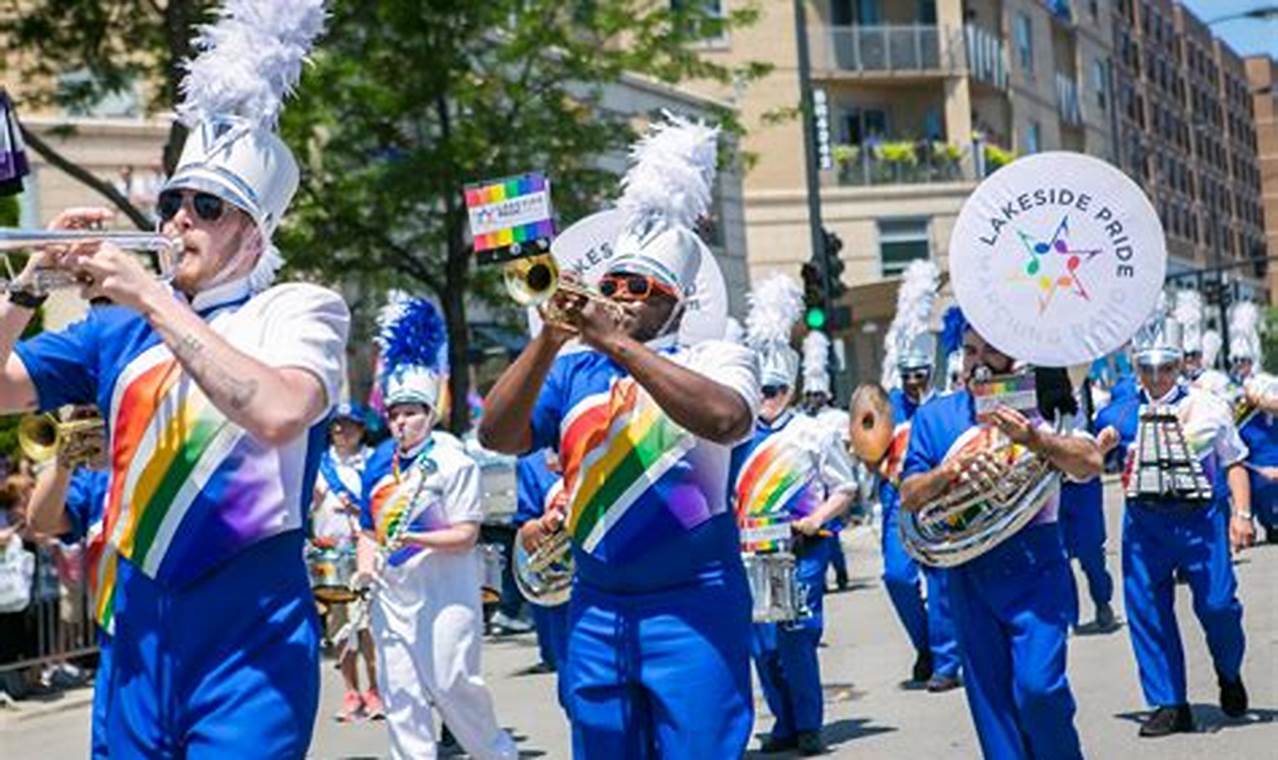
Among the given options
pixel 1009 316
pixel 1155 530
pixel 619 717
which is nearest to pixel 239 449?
pixel 619 717

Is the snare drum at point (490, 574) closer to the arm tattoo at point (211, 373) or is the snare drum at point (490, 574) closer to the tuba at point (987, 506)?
the tuba at point (987, 506)

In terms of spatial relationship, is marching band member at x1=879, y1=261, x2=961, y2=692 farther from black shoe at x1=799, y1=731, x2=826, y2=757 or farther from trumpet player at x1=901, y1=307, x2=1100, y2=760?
trumpet player at x1=901, y1=307, x2=1100, y2=760

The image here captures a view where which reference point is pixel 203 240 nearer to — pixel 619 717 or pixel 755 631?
pixel 619 717

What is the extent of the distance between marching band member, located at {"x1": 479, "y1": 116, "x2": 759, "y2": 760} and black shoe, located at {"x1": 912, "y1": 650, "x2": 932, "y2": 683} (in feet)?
23.5

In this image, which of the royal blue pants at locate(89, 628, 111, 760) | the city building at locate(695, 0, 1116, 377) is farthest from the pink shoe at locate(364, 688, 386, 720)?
the city building at locate(695, 0, 1116, 377)

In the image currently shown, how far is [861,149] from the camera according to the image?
49.3 metres

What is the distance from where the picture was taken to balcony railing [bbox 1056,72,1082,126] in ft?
198

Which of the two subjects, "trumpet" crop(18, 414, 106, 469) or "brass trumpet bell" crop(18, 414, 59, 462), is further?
"brass trumpet bell" crop(18, 414, 59, 462)

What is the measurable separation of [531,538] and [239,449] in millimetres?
5743

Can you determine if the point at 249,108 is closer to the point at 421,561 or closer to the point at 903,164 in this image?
the point at 421,561

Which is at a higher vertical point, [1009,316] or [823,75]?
[823,75]

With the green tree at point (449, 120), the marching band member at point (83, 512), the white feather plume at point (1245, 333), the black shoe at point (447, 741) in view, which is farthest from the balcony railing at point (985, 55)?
the marching band member at point (83, 512)

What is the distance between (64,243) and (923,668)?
930 cm

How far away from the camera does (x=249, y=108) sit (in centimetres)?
503
